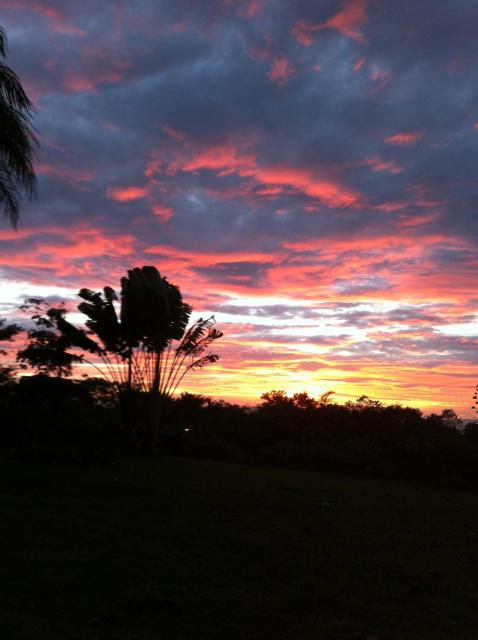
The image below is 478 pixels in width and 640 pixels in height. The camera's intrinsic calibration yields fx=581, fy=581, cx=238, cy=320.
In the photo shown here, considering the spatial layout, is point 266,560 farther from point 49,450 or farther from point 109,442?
point 109,442

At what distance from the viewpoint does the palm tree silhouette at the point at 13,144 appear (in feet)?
30.4

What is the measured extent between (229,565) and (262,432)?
14872 mm

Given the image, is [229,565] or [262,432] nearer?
[229,565]

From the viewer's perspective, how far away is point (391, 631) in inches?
157

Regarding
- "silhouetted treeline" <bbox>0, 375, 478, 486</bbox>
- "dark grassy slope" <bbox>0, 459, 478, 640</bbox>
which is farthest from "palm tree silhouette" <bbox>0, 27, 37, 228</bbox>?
"silhouetted treeline" <bbox>0, 375, 478, 486</bbox>

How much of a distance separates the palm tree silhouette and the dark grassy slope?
4.91 meters

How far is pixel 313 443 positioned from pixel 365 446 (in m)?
1.98

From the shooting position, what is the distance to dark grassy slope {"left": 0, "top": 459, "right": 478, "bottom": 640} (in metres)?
4.02

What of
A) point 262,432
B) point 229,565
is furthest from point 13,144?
point 262,432

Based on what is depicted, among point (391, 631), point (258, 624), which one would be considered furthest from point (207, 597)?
point (391, 631)

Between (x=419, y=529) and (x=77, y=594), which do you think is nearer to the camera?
(x=77, y=594)

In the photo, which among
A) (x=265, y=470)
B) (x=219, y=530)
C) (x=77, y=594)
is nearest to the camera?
(x=77, y=594)

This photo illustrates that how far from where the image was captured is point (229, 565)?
5508mm

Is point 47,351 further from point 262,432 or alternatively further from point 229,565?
point 229,565
